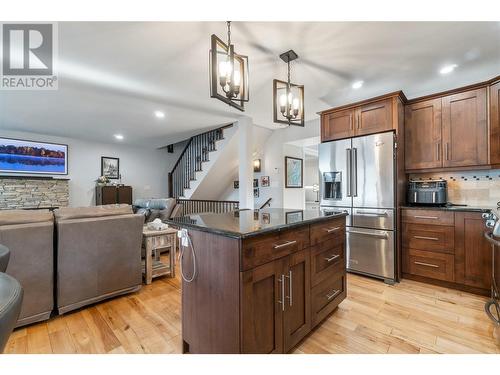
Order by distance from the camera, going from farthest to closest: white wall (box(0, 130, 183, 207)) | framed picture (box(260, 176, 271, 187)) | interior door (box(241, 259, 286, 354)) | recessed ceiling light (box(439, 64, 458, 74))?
1. white wall (box(0, 130, 183, 207))
2. framed picture (box(260, 176, 271, 187))
3. recessed ceiling light (box(439, 64, 458, 74))
4. interior door (box(241, 259, 286, 354))

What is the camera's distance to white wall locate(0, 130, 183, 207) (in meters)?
6.39

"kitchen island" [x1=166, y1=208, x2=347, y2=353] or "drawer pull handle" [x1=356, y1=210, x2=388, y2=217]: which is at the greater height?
"drawer pull handle" [x1=356, y1=210, x2=388, y2=217]

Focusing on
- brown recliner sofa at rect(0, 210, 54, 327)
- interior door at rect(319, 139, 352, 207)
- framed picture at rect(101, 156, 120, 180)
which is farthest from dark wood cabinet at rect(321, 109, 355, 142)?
framed picture at rect(101, 156, 120, 180)

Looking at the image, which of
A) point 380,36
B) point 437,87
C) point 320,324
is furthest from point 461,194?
point 320,324

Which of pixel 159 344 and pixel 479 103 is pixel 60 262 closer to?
pixel 159 344

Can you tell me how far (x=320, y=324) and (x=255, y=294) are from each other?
1.03 meters

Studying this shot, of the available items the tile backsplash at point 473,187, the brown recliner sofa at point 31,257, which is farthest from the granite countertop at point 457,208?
the brown recliner sofa at point 31,257

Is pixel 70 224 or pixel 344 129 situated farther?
pixel 344 129

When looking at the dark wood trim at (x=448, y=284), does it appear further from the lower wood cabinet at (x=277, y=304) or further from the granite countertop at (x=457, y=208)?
the lower wood cabinet at (x=277, y=304)

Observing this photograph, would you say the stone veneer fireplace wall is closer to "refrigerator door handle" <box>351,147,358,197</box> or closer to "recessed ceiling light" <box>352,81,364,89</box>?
"refrigerator door handle" <box>351,147,358,197</box>

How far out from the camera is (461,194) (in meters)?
3.05

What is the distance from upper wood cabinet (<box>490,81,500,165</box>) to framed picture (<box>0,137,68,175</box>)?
8454 mm

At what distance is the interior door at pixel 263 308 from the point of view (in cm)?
127
